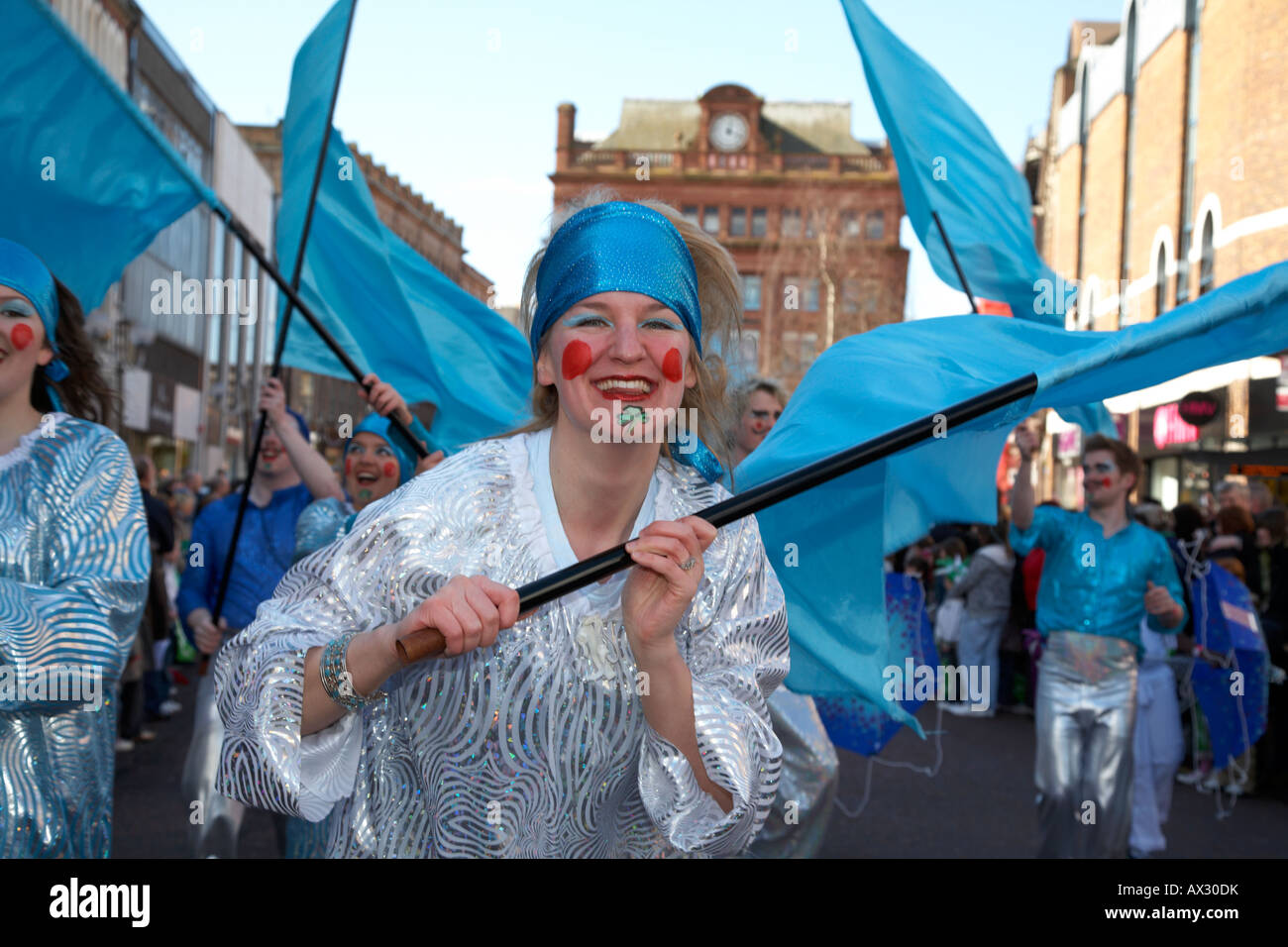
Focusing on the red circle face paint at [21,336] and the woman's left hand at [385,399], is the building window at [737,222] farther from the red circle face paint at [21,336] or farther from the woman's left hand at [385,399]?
the red circle face paint at [21,336]

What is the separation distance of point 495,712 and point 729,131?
67.4m

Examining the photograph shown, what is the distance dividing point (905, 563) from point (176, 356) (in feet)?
87.3

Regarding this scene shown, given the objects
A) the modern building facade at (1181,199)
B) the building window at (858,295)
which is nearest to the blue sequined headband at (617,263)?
the modern building facade at (1181,199)

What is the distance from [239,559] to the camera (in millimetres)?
5164

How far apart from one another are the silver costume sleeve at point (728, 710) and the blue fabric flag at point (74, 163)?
2805 millimetres

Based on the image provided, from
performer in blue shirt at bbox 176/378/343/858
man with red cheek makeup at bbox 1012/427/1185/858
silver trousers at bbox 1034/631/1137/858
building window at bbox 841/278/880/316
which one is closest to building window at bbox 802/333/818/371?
building window at bbox 841/278/880/316

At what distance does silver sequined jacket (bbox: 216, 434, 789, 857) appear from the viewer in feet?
7.00

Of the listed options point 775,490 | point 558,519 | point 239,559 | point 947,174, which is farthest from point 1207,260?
point 558,519

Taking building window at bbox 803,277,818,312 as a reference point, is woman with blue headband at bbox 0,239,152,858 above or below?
below

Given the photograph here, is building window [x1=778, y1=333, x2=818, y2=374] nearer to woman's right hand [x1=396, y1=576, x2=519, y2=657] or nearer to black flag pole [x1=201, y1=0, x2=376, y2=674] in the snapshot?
black flag pole [x1=201, y1=0, x2=376, y2=674]

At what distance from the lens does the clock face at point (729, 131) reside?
6625cm

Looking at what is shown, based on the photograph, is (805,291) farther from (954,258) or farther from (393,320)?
(954,258)

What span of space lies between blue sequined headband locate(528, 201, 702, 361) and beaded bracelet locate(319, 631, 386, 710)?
0.72 metres

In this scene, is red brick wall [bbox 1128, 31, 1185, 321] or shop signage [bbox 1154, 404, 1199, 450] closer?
shop signage [bbox 1154, 404, 1199, 450]
